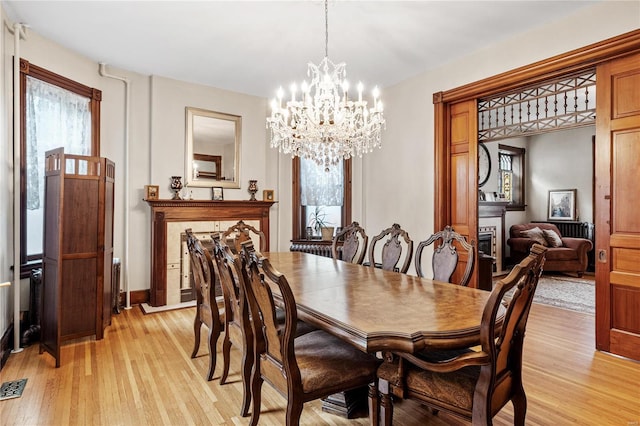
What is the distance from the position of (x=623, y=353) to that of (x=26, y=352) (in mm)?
4867

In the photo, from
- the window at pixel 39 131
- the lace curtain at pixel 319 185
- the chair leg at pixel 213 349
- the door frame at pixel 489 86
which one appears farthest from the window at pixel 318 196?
the chair leg at pixel 213 349

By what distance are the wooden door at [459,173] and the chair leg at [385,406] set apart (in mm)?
2671

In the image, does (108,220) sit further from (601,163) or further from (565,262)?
(565,262)

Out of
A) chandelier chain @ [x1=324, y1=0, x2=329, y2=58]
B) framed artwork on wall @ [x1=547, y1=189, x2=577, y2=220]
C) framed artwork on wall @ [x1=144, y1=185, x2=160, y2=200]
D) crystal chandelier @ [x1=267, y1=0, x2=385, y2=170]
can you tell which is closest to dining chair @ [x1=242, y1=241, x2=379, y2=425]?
crystal chandelier @ [x1=267, y1=0, x2=385, y2=170]

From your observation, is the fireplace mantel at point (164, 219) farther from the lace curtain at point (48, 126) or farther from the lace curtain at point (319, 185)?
the lace curtain at point (319, 185)

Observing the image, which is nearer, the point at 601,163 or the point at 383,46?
the point at 601,163

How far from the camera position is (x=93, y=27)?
11.0 feet

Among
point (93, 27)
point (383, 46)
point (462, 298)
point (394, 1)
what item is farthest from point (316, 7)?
point (462, 298)

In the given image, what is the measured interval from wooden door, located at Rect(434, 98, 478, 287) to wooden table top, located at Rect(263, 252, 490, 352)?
5.71ft

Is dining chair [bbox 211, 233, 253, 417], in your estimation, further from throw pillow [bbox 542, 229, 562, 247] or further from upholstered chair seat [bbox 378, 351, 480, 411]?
throw pillow [bbox 542, 229, 562, 247]

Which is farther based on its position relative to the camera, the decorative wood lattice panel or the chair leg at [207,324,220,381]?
the decorative wood lattice panel

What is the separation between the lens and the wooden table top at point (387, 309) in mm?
1480

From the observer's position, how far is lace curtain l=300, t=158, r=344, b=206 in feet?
18.4

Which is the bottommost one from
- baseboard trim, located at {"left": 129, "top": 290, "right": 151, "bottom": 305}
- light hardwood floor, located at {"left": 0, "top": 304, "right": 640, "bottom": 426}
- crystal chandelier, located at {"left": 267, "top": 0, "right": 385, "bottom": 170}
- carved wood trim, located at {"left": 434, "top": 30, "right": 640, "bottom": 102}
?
light hardwood floor, located at {"left": 0, "top": 304, "right": 640, "bottom": 426}
